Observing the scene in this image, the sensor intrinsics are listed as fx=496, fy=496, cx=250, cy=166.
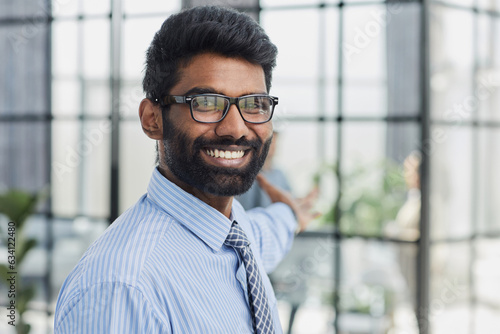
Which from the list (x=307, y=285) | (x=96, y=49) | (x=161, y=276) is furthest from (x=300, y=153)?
(x=161, y=276)

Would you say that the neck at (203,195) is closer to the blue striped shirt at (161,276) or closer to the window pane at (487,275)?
the blue striped shirt at (161,276)

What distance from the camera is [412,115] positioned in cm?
301

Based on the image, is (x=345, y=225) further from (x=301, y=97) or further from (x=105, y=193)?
(x=105, y=193)

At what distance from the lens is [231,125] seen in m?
0.92

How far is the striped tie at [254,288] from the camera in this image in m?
0.98

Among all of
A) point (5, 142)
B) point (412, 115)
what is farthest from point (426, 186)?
point (5, 142)

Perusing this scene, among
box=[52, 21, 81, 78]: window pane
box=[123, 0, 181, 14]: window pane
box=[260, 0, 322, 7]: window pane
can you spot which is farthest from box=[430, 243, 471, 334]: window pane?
box=[52, 21, 81, 78]: window pane

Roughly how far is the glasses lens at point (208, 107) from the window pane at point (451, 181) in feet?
7.67

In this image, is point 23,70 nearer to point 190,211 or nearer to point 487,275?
point 190,211

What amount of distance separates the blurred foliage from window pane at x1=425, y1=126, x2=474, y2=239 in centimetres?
21

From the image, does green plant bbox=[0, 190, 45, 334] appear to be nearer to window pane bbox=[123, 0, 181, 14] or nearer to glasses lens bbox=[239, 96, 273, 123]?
window pane bbox=[123, 0, 181, 14]

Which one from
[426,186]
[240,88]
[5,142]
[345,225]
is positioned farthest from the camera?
[5,142]

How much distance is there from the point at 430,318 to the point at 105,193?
7.52ft

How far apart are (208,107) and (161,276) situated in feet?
1.03
